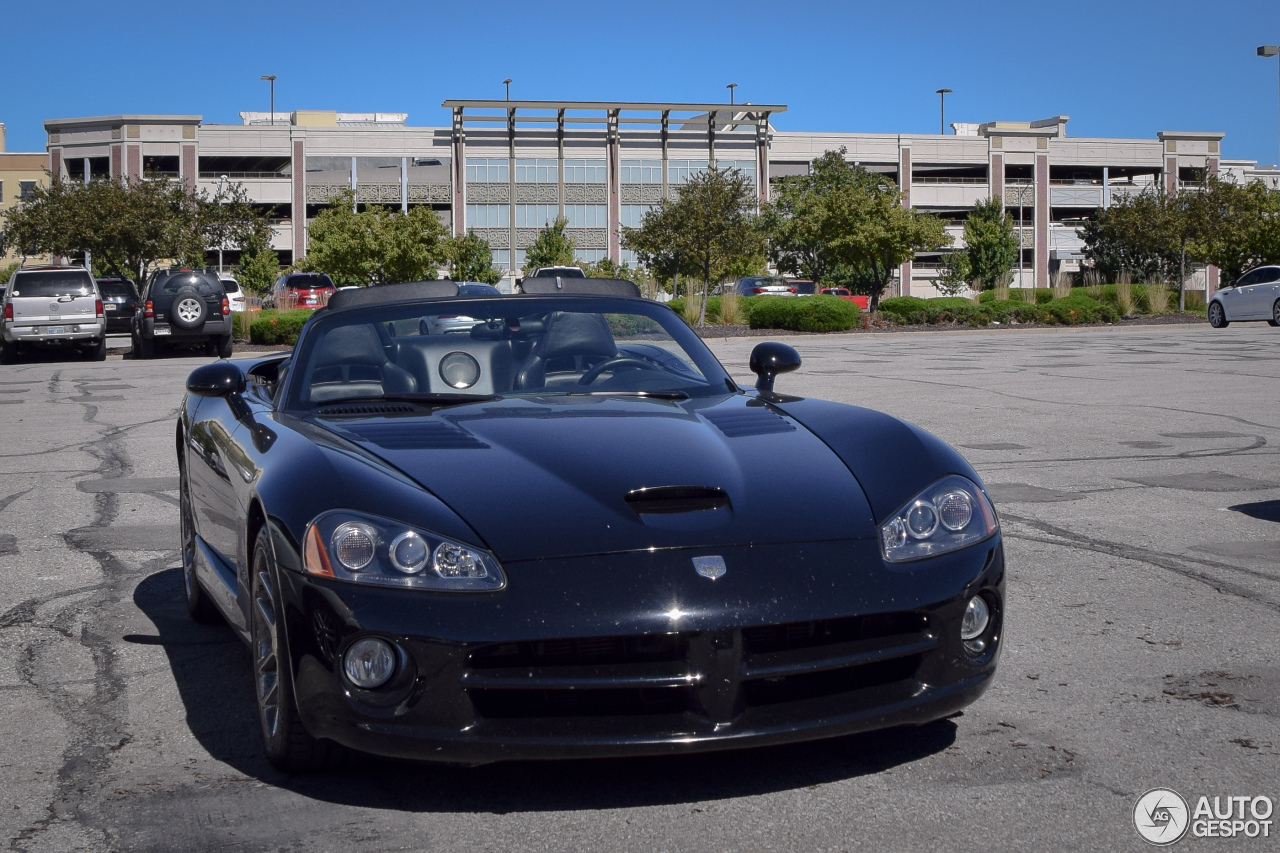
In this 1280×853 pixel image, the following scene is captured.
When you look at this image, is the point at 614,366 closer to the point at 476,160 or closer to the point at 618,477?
the point at 618,477

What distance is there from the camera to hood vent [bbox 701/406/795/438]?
3.99 meters

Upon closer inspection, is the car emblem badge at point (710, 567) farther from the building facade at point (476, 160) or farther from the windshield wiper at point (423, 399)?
the building facade at point (476, 160)

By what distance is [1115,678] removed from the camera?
428 cm

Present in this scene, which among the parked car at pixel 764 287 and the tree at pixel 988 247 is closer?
the parked car at pixel 764 287

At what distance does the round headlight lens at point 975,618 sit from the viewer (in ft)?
11.2

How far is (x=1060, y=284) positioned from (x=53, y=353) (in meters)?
28.7

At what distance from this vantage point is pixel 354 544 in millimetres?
3184

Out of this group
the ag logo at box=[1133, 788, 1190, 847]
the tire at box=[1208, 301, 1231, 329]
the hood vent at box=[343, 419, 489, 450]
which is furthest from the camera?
the tire at box=[1208, 301, 1231, 329]

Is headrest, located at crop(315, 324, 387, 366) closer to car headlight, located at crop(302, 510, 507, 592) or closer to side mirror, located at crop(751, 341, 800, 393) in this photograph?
side mirror, located at crop(751, 341, 800, 393)

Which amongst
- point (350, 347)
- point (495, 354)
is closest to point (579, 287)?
point (495, 354)

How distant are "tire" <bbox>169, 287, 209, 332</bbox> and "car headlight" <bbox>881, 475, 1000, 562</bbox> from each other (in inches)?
969

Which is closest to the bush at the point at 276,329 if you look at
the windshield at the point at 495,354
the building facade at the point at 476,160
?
the windshield at the point at 495,354

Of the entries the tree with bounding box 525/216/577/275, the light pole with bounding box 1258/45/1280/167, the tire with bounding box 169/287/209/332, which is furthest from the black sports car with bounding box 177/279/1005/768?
the tree with bounding box 525/216/577/275

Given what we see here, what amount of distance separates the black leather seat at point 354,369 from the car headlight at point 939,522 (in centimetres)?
198
